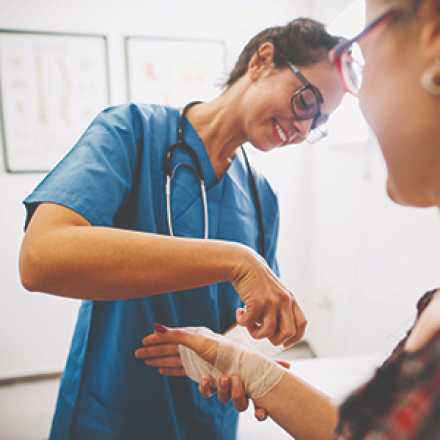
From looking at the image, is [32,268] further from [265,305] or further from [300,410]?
[300,410]

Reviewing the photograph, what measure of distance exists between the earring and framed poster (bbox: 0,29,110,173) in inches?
84.5

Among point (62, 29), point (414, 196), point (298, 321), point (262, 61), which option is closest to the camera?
point (414, 196)

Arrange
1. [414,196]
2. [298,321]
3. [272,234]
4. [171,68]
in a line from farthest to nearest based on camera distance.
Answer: [171,68] → [272,234] → [298,321] → [414,196]

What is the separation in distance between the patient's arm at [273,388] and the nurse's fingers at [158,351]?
0.02 meters

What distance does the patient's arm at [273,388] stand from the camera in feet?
2.17

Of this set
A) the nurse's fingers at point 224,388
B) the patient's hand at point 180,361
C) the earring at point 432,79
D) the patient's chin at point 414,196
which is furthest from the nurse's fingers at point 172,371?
the earring at point 432,79

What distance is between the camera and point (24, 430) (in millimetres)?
1866

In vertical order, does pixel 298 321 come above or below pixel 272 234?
below

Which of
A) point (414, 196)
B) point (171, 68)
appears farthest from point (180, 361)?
point (171, 68)

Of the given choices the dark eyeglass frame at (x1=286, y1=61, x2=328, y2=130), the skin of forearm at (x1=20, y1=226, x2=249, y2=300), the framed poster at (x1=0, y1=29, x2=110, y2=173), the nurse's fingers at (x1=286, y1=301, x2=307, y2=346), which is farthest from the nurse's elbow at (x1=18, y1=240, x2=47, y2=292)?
the framed poster at (x1=0, y1=29, x2=110, y2=173)

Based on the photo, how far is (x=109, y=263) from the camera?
1.73 feet

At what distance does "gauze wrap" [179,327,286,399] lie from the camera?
27.0 inches

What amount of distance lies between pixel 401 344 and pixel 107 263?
0.45m

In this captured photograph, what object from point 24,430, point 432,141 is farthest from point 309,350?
point 432,141
